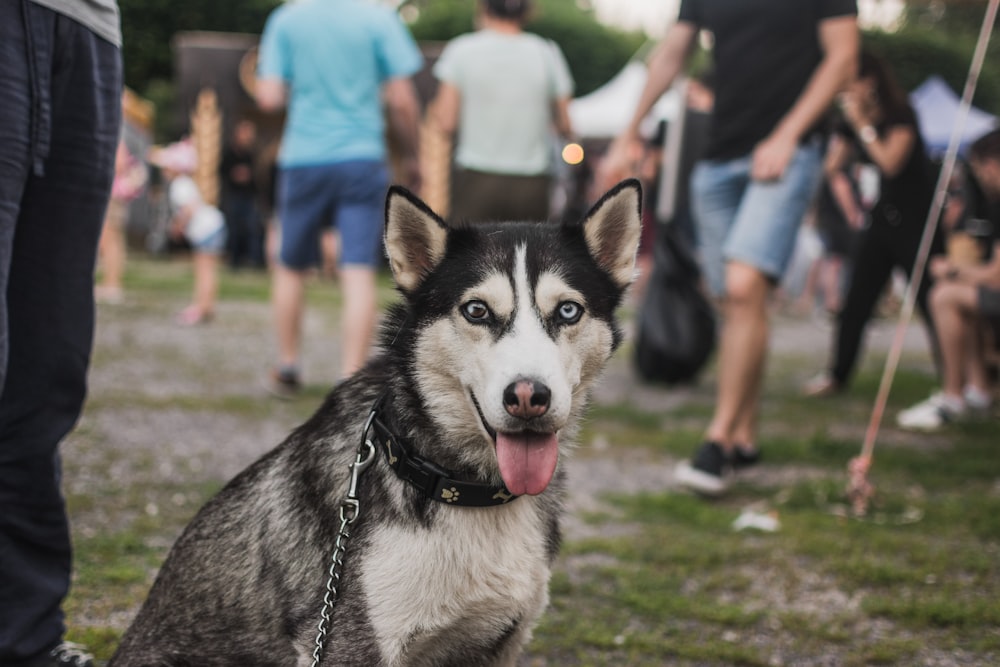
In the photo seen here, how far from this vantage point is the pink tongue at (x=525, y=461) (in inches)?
84.0

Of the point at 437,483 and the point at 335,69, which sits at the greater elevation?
the point at 335,69

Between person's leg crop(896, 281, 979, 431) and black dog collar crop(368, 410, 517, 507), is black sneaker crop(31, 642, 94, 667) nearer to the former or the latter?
black dog collar crop(368, 410, 517, 507)

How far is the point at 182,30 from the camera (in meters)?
29.5

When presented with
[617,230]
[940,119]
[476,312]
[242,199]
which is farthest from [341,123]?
[940,119]

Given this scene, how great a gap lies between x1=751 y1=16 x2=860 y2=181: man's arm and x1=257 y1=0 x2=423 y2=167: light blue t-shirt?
2673 mm

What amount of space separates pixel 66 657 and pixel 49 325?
96cm

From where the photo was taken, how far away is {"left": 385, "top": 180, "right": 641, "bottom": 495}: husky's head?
212 cm

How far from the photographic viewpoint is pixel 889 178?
7.33m

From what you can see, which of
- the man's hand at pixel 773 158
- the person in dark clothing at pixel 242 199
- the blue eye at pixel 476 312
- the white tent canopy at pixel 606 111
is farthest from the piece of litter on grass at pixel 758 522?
the person in dark clothing at pixel 242 199

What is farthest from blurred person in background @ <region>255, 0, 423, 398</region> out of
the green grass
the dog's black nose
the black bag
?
the dog's black nose

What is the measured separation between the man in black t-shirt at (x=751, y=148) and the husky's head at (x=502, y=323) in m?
2.37

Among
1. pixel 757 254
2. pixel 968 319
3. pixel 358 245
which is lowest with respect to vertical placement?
pixel 968 319

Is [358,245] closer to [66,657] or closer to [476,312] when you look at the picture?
[66,657]

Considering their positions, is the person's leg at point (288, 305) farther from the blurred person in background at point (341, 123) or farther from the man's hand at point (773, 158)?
the man's hand at point (773, 158)
